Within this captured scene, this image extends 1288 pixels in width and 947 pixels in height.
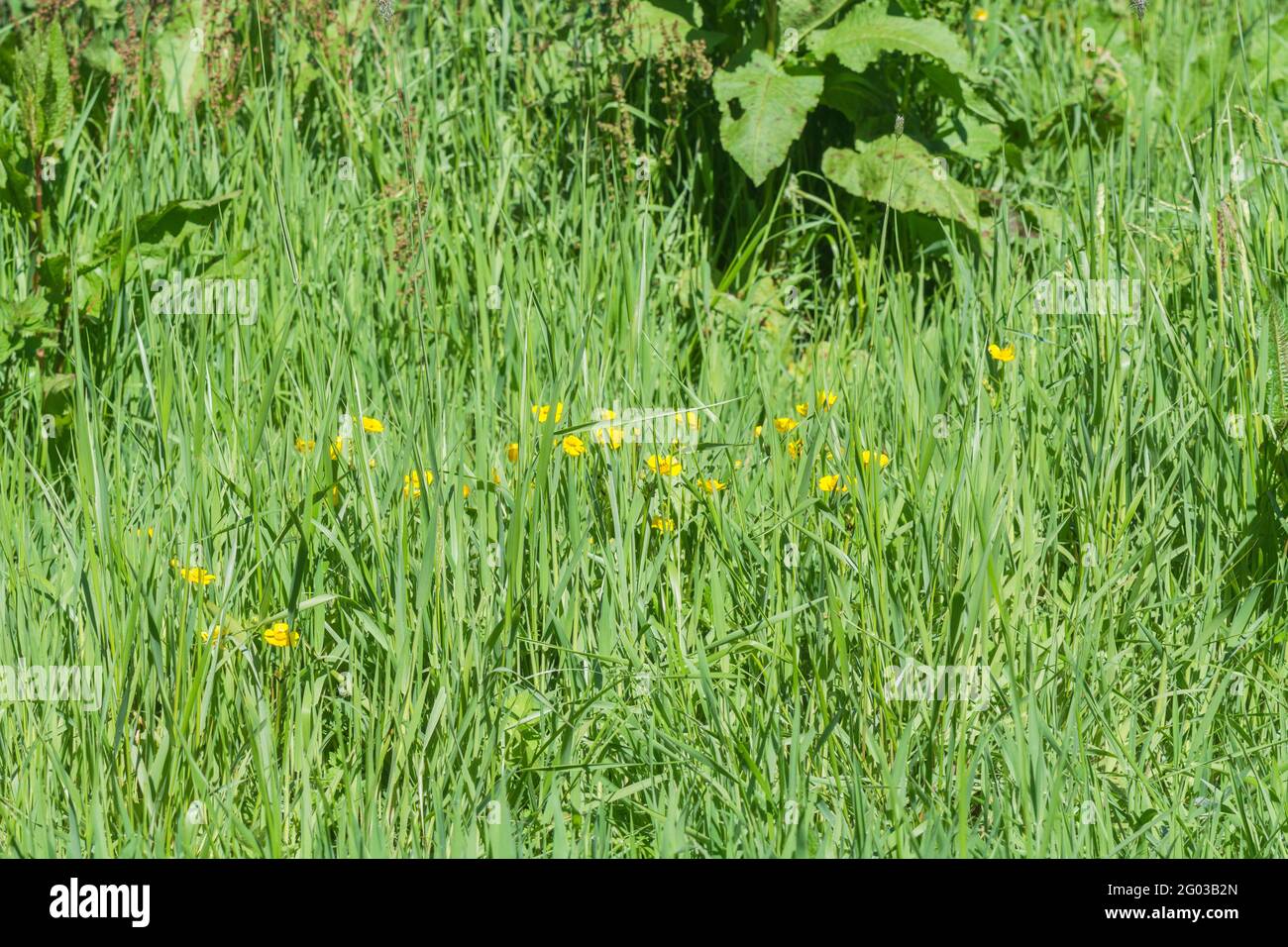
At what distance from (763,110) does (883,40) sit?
364mm

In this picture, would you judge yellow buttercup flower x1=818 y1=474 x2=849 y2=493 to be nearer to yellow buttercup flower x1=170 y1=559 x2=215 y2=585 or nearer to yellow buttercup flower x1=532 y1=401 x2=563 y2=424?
yellow buttercup flower x1=532 y1=401 x2=563 y2=424

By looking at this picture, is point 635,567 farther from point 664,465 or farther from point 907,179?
point 907,179

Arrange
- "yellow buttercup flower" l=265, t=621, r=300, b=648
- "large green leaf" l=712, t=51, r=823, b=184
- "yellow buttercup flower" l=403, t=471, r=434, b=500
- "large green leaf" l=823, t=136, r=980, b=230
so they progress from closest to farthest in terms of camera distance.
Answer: "yellow buttercup flower" l=265, t=621, r=300, b=648 → "yellow buttercup flower" l=403, t=471, r=434, b=500 → "large green leaf" l=712, t=51, r=823, b=184 → "large green leaf" l=823, t=136, r=980, b=230

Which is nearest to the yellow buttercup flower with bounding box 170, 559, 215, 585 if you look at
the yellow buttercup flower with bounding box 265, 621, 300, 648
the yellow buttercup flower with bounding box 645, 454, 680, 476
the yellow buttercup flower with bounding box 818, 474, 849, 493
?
the yellow buttercup flower with bounding box 265, 621, 300, 648

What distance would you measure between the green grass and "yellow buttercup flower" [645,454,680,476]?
25 millimetres

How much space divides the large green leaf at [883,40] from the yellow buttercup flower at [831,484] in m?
1.33

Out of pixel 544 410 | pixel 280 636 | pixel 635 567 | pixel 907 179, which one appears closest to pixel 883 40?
pixel 907 179

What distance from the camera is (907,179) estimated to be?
3271 mm

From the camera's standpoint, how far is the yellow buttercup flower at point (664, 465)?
2.29 meters

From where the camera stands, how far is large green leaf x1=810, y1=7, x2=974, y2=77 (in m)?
3.17

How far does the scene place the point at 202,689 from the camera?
6.23ft

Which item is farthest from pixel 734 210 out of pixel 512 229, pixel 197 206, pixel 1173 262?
pixel 197 206
